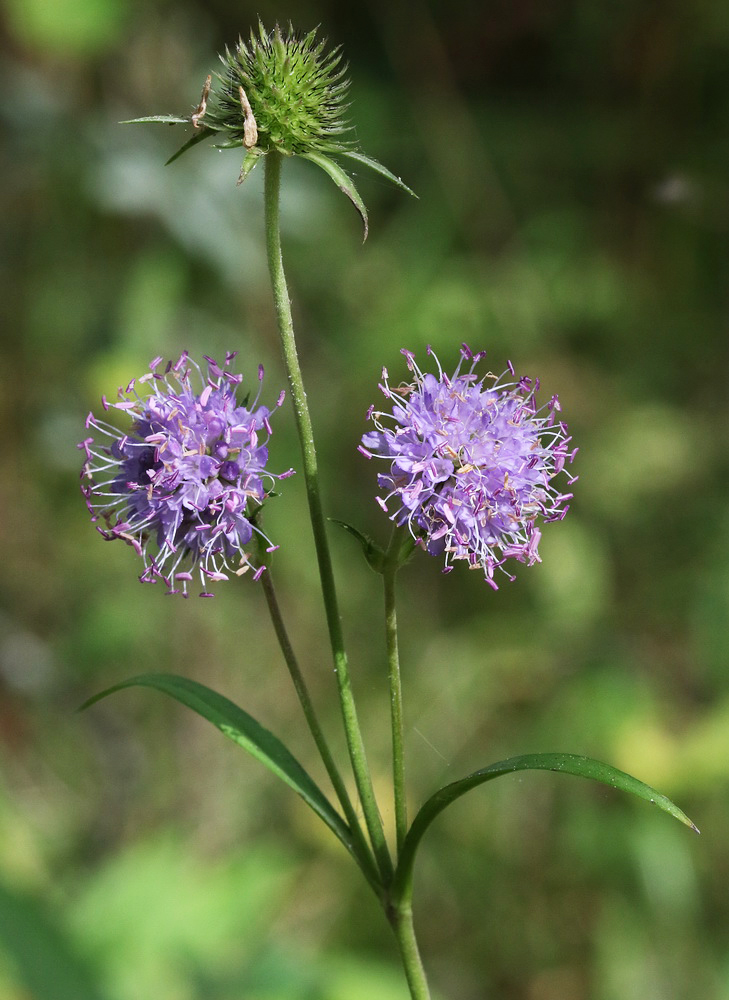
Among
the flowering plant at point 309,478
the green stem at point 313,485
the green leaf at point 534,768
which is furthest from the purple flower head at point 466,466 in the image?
the green leaf at point 534,768

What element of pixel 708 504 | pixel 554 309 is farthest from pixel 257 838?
pixel 554 309

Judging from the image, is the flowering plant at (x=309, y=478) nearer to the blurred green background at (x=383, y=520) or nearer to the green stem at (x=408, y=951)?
the green stem at (x=408, y=951)

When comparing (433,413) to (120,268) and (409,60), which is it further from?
(409,60)

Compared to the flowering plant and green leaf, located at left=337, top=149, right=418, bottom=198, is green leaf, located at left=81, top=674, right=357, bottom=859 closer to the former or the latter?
the flowering plant

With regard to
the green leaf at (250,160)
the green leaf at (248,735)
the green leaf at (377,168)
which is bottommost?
the green leaf at (248,735)

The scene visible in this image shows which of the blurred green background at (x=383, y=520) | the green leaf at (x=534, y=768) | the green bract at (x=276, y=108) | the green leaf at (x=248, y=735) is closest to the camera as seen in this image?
the green leaf at (x=534, y=768)
